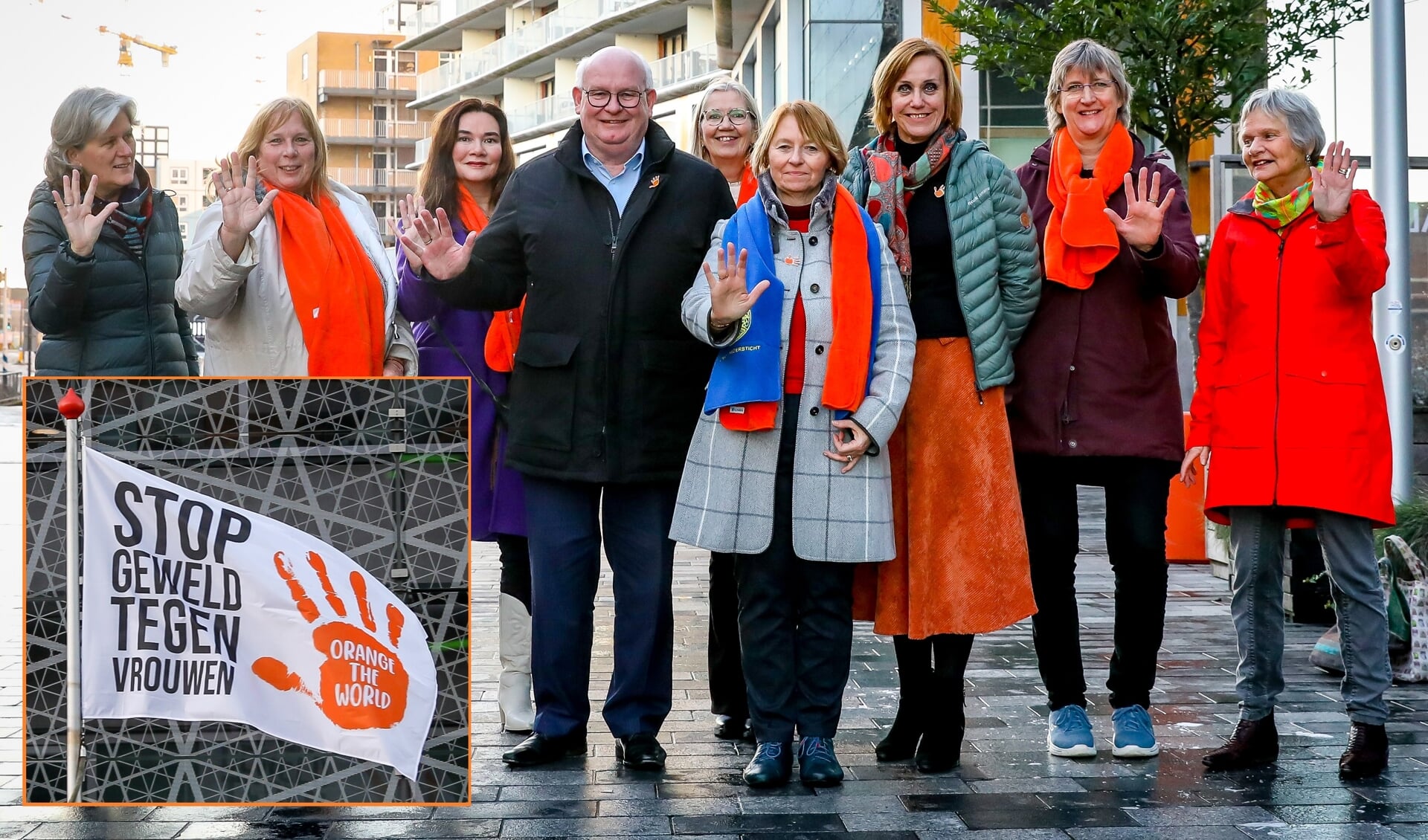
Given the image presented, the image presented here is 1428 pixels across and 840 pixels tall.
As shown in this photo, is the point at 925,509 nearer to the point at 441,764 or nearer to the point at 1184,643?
the point at 441,764

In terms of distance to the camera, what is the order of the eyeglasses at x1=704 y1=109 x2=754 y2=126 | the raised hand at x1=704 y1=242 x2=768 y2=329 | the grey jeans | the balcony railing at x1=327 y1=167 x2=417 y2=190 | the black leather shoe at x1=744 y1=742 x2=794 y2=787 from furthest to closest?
the balcony railing at x1=327 y1=167 x2=417 y2=190 → the eyeglasses at x1=704 y1=109 x2=754 y2=126 → the grey jeans → the black leather shoe at x1=744 y1=742 x2=794 y2=787 → the raised hand at x1=704 y1=242 x2=768 y2=329

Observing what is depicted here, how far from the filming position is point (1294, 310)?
4457mm

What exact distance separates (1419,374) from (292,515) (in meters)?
8.60

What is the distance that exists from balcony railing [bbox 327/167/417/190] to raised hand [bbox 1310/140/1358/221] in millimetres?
88777

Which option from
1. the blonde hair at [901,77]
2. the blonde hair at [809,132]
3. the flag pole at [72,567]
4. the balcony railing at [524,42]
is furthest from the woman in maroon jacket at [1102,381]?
the balcony railing at [524,42]

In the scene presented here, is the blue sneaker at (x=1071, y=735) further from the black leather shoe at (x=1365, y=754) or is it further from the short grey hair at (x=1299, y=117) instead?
the short grey hair at (x=1299, y=117)

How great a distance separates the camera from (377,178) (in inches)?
3590

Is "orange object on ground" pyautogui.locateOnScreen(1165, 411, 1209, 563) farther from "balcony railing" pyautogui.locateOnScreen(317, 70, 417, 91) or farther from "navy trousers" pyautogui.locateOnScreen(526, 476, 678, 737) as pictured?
"balcony railing" pyautogui.locateOnScreen(317, 70, 417, 91)

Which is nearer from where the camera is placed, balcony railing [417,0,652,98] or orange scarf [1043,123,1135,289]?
orange scarf [1043,123,1135,289]

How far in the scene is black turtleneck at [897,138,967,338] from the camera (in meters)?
4.50

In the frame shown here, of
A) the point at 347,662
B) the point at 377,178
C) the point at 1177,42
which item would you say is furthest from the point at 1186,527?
the point at 377,178

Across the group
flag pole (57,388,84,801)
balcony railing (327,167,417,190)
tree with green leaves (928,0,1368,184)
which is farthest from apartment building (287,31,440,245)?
flag pole (57,388,84,801)

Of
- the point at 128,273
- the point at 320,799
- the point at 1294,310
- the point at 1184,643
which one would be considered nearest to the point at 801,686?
the point at 320,799

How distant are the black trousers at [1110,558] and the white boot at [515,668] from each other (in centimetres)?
168
